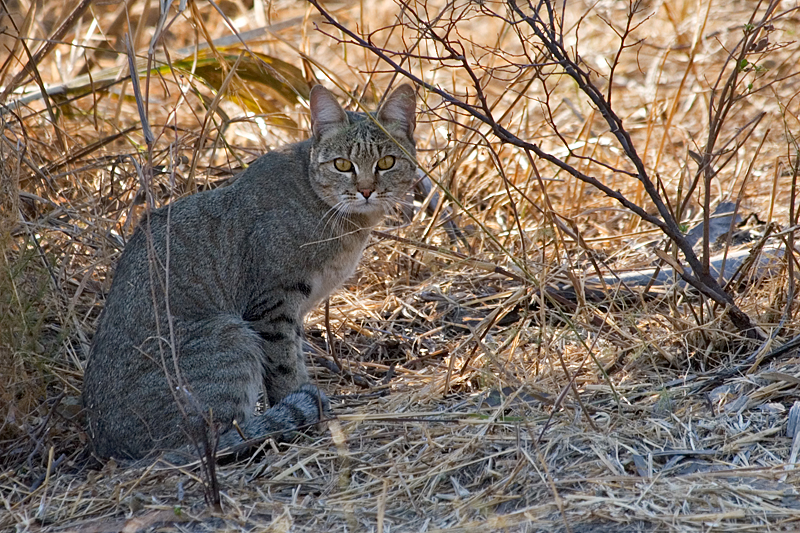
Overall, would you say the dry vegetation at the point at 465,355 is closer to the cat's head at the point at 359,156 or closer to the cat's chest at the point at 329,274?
the cat's head at the point at 359,156

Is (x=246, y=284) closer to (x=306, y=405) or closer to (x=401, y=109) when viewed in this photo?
(x=306, y=405)

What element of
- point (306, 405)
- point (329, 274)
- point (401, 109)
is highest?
point (401, 109)

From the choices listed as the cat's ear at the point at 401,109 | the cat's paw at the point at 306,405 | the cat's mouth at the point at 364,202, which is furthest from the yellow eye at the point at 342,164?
the cat's paw at the point at 306,405

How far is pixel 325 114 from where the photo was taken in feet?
13.3

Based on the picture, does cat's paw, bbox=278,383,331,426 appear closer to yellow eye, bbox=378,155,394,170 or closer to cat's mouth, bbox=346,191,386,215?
cat's mouth, bbox=346,191,386,215

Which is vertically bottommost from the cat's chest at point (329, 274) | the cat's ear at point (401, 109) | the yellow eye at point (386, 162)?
the cat's chest at point (329, 274)

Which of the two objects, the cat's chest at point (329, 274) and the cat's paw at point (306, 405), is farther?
the cat's chest at point (329, 274)

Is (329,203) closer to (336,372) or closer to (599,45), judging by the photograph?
(336,372)

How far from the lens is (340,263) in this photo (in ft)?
A: 13.1

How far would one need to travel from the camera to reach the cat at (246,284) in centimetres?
345

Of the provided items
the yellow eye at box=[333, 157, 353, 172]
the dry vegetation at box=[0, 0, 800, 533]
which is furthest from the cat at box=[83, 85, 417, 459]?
the dry vegetation at box=[0, 0, 800, 533]

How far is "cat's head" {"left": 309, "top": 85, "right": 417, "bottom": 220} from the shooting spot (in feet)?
13.0

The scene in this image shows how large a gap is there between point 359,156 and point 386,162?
0.45ft

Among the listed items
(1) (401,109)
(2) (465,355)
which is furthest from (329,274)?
(1) (401,109)
